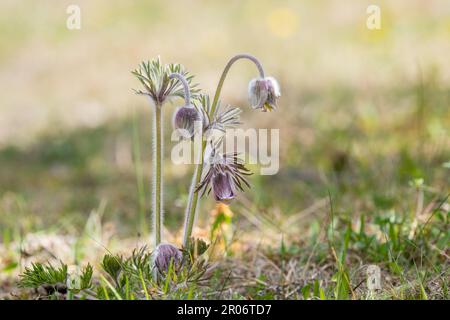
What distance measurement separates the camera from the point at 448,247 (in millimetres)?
2893

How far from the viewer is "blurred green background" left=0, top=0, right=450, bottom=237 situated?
14.3ft

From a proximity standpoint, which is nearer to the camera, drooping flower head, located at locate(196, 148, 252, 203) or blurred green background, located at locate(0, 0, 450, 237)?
drooping flower head, located at locate(196, 148, 252, 203)

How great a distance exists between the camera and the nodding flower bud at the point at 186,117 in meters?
2.31

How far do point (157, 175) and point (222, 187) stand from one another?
0.29 metres

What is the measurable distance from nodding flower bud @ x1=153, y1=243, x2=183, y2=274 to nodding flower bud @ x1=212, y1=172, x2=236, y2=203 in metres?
0.27

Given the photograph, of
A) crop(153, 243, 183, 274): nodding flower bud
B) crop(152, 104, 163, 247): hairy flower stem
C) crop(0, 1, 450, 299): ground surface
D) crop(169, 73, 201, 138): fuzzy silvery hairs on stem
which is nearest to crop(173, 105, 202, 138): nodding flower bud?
→ crop(169, 73, 201, 138): fuzzy silvery hairs on stem

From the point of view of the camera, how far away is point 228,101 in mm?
6672

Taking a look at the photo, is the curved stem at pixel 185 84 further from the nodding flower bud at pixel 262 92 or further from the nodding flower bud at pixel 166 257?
the nodding flower bud at pixel 166 257

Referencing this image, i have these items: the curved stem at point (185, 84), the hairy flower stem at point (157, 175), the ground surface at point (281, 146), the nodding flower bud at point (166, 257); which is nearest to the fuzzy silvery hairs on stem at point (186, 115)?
the curved stem at point (185, 84)

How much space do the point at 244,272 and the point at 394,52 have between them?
5.12m

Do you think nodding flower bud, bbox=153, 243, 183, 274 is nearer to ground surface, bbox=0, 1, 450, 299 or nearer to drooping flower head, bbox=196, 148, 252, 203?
ground surface, bbox=0, 1, 450, 299

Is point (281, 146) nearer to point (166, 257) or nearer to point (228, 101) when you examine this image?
point (228, 101)
